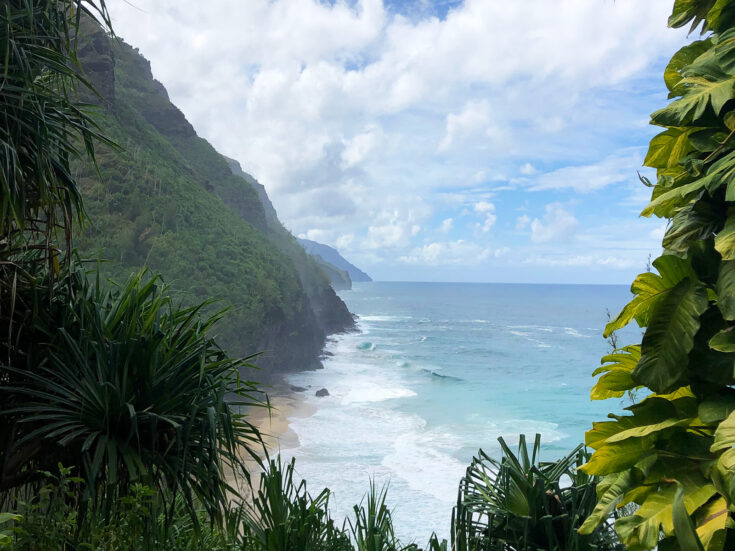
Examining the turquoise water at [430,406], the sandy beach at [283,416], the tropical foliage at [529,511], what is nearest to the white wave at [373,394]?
the turquoise water at [430,406]

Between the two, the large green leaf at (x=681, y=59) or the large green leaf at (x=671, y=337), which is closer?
the large green leaf at (x=671, y=337)

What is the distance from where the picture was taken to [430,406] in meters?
26.8

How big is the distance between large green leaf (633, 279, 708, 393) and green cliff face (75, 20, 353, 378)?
55.3 feet

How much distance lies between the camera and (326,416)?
885 inches

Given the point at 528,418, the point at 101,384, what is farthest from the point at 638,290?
the point at 528,418

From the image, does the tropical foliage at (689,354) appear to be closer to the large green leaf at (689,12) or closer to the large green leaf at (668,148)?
the large green leaf at (668,148)

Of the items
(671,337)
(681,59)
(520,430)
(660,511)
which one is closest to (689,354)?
(671,337)

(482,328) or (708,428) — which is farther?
(482,328)

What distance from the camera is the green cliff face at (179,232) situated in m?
22.1

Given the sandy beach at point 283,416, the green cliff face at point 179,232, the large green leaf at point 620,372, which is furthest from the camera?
the green cliff face at point 179,232

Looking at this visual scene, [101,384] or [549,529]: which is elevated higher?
[101,384]

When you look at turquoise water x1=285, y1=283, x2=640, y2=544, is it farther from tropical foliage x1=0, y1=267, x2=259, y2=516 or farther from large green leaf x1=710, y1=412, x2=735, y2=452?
large green leaf x1=710, y1=412, x2=735, y2=452

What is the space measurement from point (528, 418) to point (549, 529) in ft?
88.5

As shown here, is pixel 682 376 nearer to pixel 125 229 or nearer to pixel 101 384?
pixel 101 384
